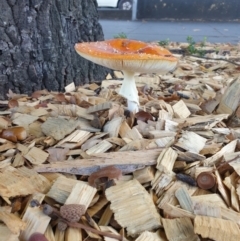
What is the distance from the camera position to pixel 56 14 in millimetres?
2527

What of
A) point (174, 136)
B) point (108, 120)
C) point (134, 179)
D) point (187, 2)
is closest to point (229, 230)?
point (134, 179)

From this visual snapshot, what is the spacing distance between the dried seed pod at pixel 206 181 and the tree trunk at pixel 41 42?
1430 mm

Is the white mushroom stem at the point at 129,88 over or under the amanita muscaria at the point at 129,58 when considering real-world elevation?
under

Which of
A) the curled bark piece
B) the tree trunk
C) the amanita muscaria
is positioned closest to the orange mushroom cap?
the amanita muscaria

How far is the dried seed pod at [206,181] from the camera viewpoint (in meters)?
1.43

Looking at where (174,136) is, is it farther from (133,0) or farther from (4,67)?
(133,0)

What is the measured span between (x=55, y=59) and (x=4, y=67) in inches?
14.0

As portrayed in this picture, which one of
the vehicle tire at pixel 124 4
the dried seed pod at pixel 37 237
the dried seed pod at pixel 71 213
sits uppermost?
the dried seed pod at pixel 71 213

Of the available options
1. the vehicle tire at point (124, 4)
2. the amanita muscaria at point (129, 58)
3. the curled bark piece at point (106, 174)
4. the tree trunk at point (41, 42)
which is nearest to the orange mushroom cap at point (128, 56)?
the amanita muscaria at point (129, 58)

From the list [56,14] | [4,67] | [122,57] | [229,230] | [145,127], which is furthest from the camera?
[56,14]

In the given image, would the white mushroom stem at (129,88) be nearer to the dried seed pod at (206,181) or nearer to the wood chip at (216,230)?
the dried seed pod at (206,181)

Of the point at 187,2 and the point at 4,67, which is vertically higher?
the point at 4,67

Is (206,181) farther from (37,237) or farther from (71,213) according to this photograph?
(37,237)

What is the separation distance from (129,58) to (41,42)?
3.29 feet
